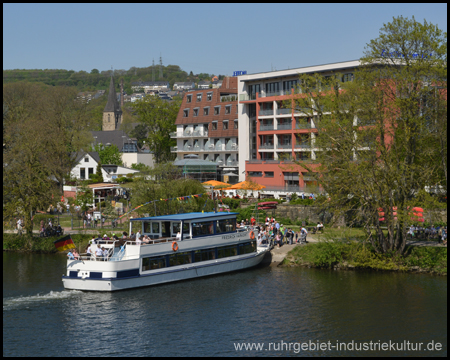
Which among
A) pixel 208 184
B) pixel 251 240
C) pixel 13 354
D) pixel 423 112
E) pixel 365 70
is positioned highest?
pixel 365 70

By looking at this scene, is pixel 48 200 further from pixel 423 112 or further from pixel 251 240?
pixel 423 112

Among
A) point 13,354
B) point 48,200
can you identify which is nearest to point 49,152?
point 48,200

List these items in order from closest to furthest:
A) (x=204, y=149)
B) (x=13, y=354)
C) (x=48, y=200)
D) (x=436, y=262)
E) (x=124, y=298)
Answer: (x=13, y=354)
(x=124, y=298)
(x=436, y=262)
(x=48, y=200)
(x=204, y=149)

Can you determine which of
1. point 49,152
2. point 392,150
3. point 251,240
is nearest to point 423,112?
point 392,150

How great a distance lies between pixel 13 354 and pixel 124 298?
1003 centimetres

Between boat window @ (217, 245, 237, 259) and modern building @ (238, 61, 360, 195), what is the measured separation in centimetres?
3009

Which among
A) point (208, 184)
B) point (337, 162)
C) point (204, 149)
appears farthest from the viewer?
point (204, 149)

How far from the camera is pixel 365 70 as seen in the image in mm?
41500

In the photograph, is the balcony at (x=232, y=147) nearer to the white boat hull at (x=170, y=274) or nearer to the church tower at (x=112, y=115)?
the white boat hull at (x=170, y=274)

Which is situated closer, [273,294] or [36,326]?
[36,326]

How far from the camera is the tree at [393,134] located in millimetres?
39438

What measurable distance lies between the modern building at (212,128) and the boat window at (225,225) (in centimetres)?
4311

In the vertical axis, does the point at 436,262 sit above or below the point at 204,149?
below

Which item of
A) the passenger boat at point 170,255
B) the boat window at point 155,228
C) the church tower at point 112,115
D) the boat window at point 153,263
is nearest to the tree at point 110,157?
the passenger boat at point 170,255
